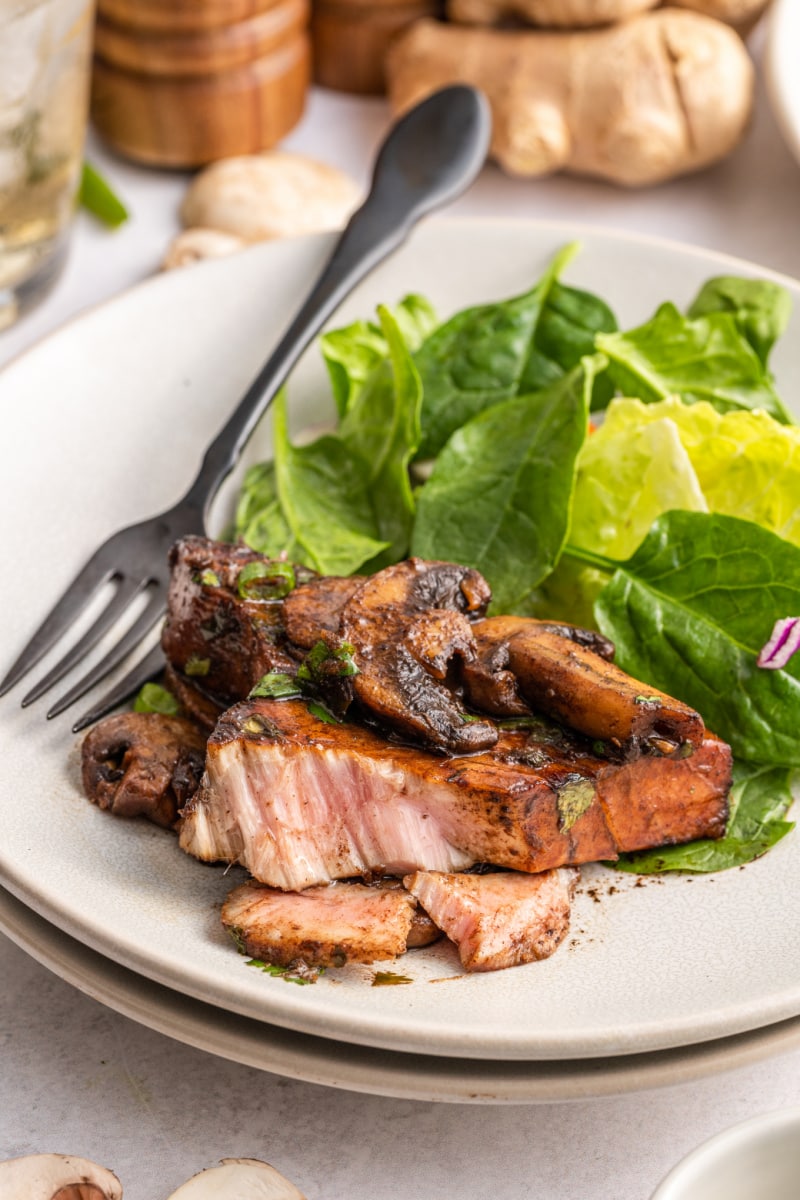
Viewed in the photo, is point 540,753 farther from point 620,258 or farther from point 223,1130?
point 620,258

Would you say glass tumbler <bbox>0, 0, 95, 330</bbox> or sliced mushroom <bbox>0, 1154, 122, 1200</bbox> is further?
glass tumbler <bbox>0, 0, 95, 330</bbox>

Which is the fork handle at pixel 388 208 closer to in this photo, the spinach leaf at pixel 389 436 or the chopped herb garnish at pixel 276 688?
the spinach leaf at pixel 389 436

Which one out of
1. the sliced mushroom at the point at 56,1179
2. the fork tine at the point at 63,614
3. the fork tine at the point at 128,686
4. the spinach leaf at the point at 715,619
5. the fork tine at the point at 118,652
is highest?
the fork tine at the point at 63,614

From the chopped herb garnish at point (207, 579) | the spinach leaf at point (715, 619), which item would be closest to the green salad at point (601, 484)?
the spinach leaf at point (715, 619)

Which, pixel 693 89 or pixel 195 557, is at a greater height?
pixel 195 557

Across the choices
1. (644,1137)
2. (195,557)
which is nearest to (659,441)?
(195,557)

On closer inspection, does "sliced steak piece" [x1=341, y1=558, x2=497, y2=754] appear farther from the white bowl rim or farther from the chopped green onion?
the chopped green onion

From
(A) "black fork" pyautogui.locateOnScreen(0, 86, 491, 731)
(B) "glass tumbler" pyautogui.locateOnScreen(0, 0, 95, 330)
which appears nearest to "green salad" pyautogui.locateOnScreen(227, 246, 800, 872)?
(A) "black fork" pyautogui.locateOnScreen(0, 86, 491, 731)
